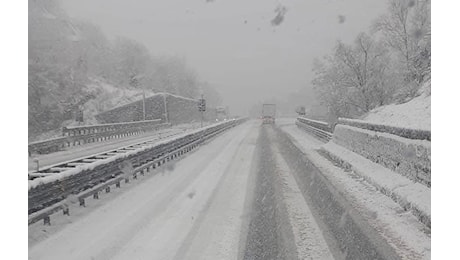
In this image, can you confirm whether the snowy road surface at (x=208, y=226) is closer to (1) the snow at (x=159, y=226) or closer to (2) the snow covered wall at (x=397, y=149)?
(1) the snow at (x=159, y=226)

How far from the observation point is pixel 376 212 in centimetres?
759

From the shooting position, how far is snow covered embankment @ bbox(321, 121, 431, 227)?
7.72 metres

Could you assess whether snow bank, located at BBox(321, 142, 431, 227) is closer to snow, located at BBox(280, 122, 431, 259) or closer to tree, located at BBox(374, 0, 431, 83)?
snow, located at BBox(280, 122, 431, 259)

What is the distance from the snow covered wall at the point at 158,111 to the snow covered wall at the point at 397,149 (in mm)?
41265

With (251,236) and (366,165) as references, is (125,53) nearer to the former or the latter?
(366,165)

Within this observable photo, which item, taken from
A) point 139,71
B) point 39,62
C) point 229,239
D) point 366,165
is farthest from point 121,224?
point 139,71

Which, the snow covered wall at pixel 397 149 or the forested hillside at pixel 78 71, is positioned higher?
the forested hillside at pixel 78 71

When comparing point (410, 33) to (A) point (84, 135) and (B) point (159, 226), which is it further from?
(B) point (159, 226)

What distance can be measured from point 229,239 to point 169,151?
36.7 feet

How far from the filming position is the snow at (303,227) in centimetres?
546

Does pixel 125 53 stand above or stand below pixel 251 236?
above

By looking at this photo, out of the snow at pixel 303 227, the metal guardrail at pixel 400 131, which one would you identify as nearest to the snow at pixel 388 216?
the snow at pixel 303 227

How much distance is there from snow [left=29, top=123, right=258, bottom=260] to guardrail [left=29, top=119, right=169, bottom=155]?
1550 cm

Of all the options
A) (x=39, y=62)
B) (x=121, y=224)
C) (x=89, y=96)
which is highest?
(x=39, y=62)
